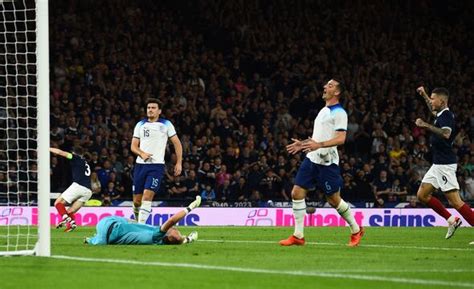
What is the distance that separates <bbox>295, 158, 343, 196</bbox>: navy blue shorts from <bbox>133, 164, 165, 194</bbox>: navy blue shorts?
3.40 metres

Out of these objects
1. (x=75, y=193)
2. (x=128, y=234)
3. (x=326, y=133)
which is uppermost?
(x=326, y=133)

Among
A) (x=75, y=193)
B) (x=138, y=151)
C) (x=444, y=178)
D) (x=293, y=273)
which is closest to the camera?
(x=293, y=273)

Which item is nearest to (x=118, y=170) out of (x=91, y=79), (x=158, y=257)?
(x=91, y=79)

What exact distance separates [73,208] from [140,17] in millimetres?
12591

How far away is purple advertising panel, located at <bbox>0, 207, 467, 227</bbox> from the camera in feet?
90.4

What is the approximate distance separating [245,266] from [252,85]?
2247 cm

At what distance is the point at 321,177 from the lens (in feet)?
52.5

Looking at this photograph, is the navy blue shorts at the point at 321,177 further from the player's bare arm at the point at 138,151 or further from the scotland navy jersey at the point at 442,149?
the player's bare arm at the point at 138,151

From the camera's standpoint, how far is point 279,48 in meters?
35.3

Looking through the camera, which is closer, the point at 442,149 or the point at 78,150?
the point at 442,149

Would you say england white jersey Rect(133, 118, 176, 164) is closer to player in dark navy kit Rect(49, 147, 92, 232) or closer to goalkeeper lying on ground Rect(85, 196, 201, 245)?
goalkeeper lying on ground Rect(85, 196, 201, 245)

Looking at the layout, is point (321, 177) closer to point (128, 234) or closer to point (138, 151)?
point (128, 234)

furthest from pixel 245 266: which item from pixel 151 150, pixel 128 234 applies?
pixel 151 150

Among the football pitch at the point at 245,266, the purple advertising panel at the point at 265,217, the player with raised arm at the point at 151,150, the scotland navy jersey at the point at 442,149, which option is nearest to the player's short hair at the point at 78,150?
the purple advertising panel at the point at 265,217
